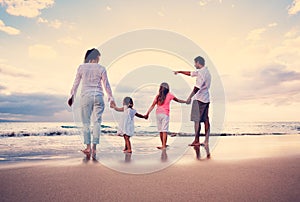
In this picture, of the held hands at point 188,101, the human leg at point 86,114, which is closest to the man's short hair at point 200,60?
the held hands at point 188,101

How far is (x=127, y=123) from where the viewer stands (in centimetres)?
700

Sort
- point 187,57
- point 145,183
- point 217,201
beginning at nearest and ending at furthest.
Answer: point 217,201 < point 145,183 < point 187,57

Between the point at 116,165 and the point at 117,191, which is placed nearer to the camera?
the point at 117,191

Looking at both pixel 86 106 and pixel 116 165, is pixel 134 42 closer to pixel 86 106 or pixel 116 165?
pixel 86 106

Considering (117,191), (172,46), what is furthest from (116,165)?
(172,46)

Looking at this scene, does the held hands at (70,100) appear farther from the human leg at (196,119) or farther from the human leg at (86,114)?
the human leg at (196,119)

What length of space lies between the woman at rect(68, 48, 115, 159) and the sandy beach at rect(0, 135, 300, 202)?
150 centimetres

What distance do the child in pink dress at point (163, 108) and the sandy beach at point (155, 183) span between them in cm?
322

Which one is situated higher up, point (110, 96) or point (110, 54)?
point (110, 54)

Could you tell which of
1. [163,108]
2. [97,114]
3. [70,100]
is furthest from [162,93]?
[70,100]

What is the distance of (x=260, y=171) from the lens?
3.89 m

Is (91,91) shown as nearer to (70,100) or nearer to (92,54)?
(70,100)

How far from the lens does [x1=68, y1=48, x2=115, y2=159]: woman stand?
575cm

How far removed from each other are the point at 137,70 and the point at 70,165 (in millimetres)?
2337
